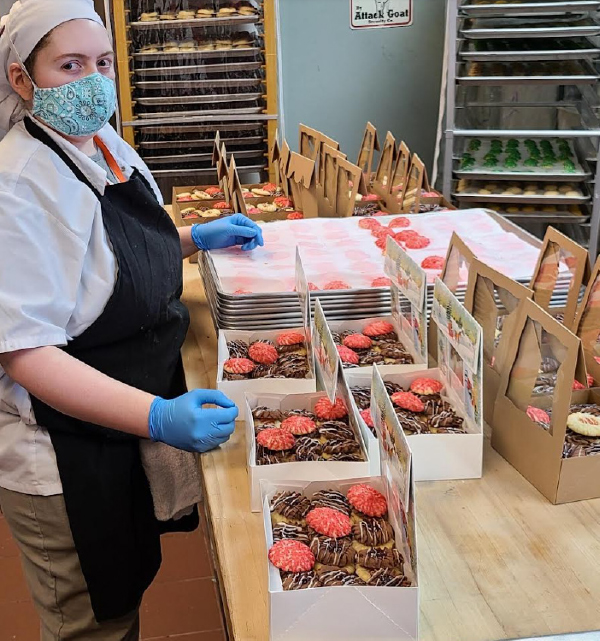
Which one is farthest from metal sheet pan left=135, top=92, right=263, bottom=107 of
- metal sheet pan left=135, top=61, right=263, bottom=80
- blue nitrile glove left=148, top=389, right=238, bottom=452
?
blue nitrile glove left=148, top=389, right=238, bottom=452

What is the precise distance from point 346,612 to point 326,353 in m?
0.59

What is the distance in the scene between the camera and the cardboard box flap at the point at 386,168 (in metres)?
3.30

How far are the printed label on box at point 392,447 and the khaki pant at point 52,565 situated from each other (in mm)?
767

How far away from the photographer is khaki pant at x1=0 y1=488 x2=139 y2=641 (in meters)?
1.70

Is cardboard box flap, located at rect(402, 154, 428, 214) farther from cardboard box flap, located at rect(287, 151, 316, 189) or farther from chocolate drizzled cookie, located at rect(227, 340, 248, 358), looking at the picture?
chocolate drizzled cookie, located at rect(227, 340, 248, 358)

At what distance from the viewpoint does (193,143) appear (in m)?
4.39

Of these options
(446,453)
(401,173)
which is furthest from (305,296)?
(401,173)

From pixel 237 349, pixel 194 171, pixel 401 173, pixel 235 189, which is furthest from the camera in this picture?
pixel 194 171

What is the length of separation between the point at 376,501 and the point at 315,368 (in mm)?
480

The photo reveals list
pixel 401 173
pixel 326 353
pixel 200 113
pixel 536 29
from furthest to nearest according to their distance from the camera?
1. pixel 200 113
2. pixel 536 29
3. pixel 401 173
4. pixel 326 353

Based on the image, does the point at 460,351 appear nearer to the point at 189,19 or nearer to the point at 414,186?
the point at 414,186

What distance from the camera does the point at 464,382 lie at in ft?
4.99

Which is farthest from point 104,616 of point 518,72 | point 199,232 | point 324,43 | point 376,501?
point 324,43

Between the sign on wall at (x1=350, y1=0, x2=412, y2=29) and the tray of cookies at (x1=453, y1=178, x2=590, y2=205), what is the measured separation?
1.22m
